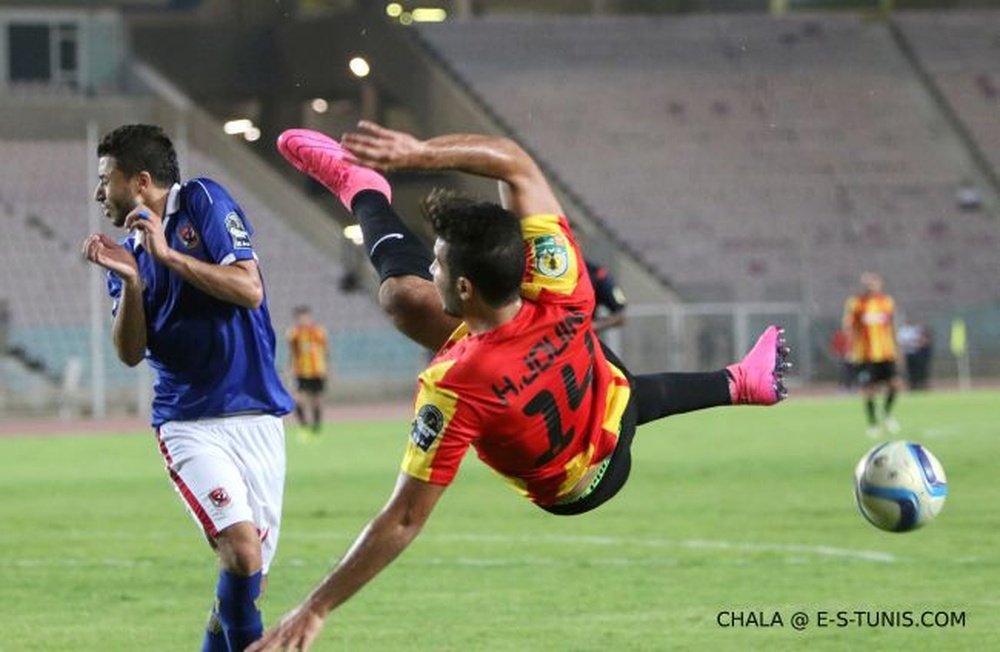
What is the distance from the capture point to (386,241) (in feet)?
27.3

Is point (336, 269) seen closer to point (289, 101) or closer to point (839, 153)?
point (289, 101)

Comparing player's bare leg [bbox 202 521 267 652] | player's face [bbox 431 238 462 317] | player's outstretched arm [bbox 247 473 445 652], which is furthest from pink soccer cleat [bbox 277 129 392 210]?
player's outstretched arm [bbox 247 473 445 652]

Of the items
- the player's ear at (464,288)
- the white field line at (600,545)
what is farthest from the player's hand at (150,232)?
the white field line at (600,545)

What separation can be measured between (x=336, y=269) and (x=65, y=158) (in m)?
6.92

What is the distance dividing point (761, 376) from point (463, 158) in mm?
2011

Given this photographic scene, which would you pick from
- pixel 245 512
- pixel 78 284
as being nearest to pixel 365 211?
pixel 245 512

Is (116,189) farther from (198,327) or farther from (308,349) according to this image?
(308,349)

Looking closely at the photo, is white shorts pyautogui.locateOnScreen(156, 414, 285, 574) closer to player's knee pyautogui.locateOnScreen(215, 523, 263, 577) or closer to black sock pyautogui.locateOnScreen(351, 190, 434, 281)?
player's knee pyautogui.locateOnScreen(215, 523, 263, 577)

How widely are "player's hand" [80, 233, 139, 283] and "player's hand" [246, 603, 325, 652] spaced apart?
2.29 m

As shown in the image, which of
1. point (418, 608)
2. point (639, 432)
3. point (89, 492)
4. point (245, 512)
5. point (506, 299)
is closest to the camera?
point (506, 299)

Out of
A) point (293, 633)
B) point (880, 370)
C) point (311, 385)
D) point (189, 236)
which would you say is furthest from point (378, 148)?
point (311, 385)

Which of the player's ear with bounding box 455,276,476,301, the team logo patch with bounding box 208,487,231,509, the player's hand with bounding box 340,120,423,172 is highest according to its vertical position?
the player's hand with bounding box 340,120,423,172

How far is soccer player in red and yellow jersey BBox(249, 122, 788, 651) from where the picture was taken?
6664mm

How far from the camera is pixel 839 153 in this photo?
52719mm
